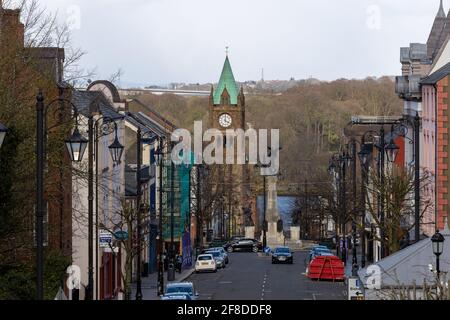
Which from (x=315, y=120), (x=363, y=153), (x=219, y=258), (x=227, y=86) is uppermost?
(x=227, y=86)

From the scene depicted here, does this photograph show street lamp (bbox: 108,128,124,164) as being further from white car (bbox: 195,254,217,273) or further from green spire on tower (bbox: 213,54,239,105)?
green spire on tower (bbox: 213,54,239,105)

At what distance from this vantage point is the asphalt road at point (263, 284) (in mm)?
48875

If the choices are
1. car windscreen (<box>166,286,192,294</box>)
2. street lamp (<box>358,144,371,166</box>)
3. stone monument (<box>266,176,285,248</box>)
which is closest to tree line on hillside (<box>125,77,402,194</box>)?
stone monument (<box>266,176,285,248</box>)

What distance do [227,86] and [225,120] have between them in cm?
458

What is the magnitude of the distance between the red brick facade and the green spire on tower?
126m

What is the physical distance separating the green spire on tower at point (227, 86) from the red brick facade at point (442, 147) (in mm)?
126417

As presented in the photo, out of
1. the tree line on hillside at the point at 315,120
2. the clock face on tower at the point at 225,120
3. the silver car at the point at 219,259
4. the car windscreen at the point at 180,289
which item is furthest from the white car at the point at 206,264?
the clock face on tower at the point at 225,120

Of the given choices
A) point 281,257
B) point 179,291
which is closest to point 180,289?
point 179,291

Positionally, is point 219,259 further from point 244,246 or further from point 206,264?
point 244,246

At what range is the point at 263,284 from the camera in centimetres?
5694

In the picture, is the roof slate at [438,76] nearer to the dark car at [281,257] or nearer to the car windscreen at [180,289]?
the car windscreen at [180,289]
